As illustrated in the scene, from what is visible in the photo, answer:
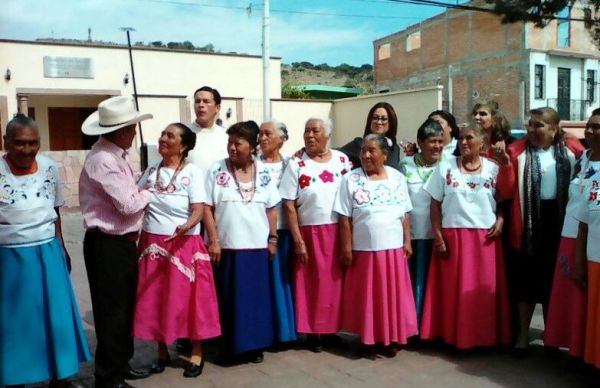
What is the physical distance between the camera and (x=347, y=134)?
75.0 ft

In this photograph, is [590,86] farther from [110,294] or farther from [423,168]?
[110,294]

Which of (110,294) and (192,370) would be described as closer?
(110,294)

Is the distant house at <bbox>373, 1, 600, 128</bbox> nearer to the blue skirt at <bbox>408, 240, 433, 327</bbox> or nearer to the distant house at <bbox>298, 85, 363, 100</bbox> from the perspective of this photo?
the distant house at <bbox>298, 85, 363, 100</bbox>

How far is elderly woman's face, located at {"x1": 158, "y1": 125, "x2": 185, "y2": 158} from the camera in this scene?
4.06 metres

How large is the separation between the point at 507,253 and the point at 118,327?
116 inches

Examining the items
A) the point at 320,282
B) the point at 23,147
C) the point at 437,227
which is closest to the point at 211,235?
the point at 320,282

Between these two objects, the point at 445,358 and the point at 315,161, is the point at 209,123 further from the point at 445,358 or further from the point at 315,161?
the point at 445,358

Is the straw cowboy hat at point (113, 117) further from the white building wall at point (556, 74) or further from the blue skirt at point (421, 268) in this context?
the white building wall at point (556, 74)

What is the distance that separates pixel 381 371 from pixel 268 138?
1.94 metres

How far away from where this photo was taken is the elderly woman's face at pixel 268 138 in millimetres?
4637

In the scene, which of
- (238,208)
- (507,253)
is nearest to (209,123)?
(238,208)

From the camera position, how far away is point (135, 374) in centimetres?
410

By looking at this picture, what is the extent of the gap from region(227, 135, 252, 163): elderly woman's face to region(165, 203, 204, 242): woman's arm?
438mm

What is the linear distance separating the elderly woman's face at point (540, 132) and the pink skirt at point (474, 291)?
0.76 m
